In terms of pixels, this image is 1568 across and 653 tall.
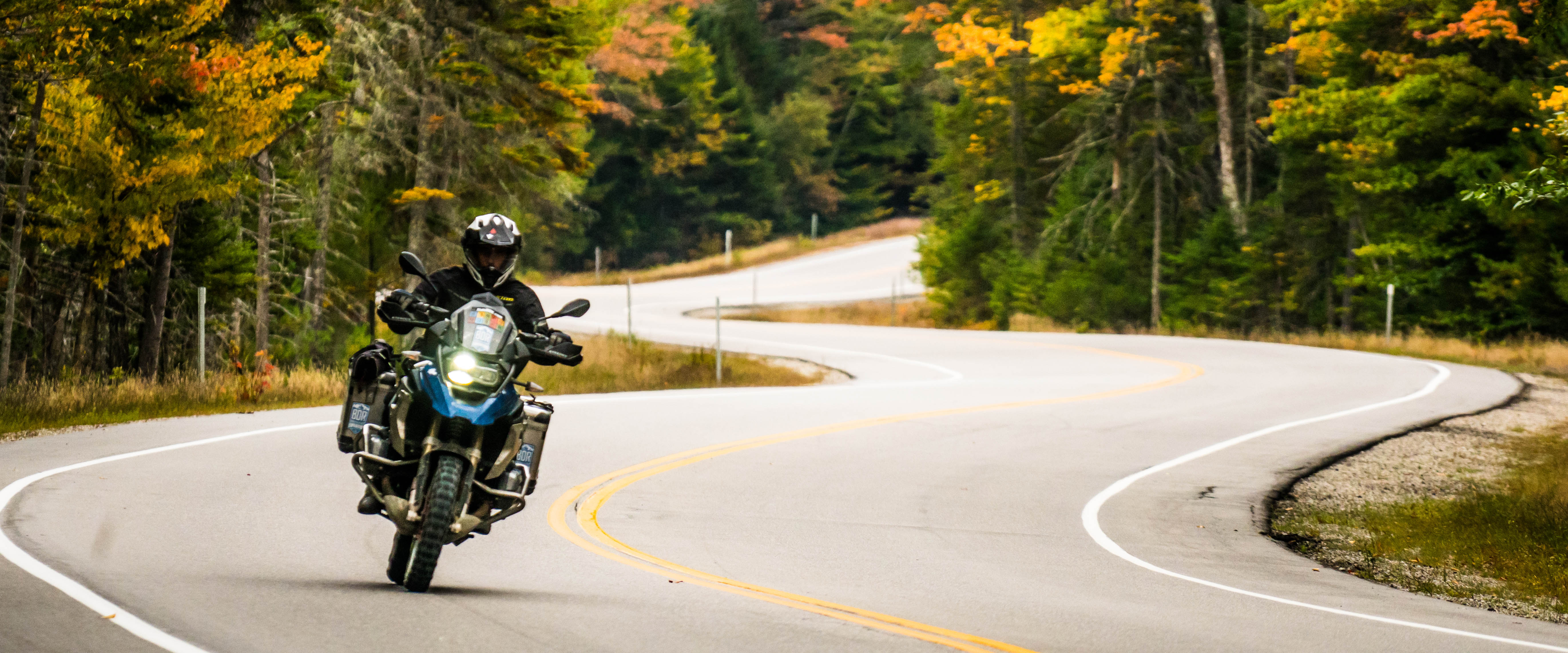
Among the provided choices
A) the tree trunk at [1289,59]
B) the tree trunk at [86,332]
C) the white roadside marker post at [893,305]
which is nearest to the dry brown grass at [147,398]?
the tree trunk at [86,332]

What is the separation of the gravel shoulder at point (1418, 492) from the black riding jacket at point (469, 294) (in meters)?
5.84

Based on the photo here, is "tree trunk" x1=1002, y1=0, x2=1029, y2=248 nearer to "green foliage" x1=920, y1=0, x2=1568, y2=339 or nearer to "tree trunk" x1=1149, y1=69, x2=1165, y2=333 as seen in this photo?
"green foliage" x1=920, y1=0, x2=1568, y2=339

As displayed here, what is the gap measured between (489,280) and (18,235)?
463 inches

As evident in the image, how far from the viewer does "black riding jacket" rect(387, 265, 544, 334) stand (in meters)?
7.53

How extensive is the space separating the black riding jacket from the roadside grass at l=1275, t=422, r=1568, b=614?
588cm

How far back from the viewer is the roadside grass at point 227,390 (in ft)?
49.4

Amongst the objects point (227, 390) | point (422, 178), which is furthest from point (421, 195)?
point (227, 390)

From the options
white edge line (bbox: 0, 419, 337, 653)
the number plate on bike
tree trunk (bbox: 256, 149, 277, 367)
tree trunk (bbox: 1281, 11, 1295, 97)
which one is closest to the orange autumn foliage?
tree trunk (bbox: 1281, 11, 1295, 97)

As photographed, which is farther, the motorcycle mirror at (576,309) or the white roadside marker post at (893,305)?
the white roadside marker post at (893,305)

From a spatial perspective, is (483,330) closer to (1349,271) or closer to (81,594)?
(81,594)

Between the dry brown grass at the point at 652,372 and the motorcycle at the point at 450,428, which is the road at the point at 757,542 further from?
the dry brown grass at the point at 652,372

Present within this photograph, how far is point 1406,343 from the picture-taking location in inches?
1192

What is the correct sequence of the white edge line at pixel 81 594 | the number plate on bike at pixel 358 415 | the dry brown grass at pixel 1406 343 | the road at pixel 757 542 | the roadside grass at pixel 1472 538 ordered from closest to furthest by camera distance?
the white edge line at pixel 81 594 → the road at pixel 757 542 → the number plate on bike at pixel 358 415 → the roadside grass at pixel 1472 538 → the dry brown grass at pixel 1406 343

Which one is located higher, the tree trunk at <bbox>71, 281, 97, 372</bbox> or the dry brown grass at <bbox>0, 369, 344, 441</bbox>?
the tree trunk at <bbox>71, 281, 97, 372</bbox>
